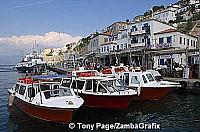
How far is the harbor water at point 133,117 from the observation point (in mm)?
16953

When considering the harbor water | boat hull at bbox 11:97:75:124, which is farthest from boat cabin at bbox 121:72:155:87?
boat hull at bbox 11:97:75:124

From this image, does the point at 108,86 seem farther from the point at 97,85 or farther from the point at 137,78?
the point at 137,78

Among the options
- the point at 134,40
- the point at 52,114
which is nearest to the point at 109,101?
the point at 52,114

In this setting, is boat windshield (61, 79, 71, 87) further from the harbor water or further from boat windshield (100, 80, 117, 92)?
boat windshield (100, 80, 117, 92)

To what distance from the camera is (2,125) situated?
60.8 ft

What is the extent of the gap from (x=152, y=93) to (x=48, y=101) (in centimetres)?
1075

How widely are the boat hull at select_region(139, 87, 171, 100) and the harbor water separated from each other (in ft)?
1.78

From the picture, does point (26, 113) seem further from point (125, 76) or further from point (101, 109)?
point (125, 76)

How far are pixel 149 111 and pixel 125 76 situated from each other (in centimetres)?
486

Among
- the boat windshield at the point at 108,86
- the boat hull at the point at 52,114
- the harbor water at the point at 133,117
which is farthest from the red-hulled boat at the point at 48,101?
the boat windshield at the point at 108,86

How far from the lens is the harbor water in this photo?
55.6 feet

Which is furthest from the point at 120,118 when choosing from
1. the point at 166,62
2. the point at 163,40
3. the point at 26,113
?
the point at 163,40

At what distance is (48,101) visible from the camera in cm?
1636

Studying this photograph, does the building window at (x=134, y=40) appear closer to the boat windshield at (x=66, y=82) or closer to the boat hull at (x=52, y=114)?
the boat windshield at (x=66, y=82)
